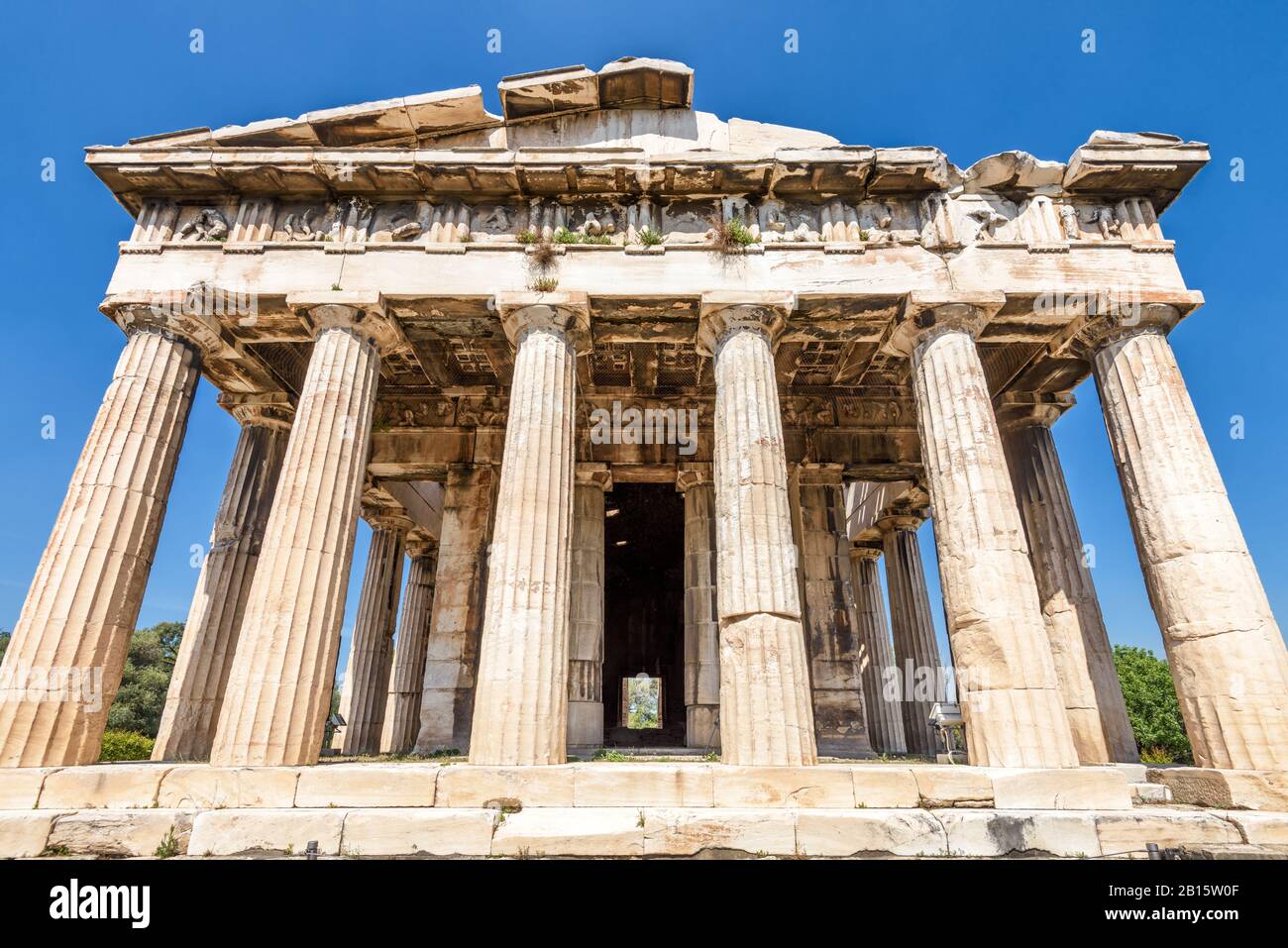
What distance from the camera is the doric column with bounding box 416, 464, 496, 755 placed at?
14836 millimetres

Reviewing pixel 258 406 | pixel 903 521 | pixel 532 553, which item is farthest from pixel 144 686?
pixel 903 521

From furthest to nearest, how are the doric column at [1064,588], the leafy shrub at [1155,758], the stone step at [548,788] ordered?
the leafy shrub at [1155,758], the doric column at [1064,588], the stone step at [548,788]

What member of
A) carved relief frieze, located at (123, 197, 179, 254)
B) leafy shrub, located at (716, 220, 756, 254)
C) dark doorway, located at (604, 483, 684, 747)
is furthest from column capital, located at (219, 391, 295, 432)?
dark doorway, located at (604, 483, 684, 747)

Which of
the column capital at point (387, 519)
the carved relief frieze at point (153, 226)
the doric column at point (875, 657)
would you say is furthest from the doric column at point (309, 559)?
the doric column at point (875, 657)

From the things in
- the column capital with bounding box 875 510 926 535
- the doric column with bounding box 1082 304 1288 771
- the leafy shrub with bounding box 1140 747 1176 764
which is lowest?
the leafy shrub with bounding box 1140 747 1176 764

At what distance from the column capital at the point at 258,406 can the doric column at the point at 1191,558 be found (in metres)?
16.5

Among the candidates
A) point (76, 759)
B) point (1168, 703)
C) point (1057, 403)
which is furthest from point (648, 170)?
point (1168, 703)

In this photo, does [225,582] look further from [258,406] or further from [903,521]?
[903,521]

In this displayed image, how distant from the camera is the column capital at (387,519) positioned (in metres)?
19.8

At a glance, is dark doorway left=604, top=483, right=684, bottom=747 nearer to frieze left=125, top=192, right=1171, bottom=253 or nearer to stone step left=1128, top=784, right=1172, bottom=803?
frieze left=125, top=192, right=1171, bottom=253

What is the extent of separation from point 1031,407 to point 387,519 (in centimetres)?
1711

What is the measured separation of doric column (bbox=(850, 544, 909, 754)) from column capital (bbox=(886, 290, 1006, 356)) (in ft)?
23.3

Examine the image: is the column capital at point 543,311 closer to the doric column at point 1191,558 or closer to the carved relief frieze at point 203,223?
the carved relief frieze at point 203,223
